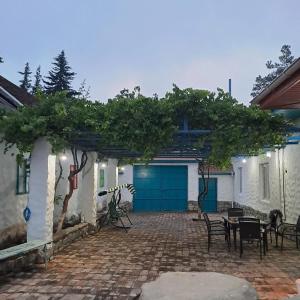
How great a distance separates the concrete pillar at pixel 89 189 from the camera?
1201cm

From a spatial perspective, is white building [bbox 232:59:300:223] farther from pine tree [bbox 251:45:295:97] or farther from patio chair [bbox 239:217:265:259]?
pine tree [bbox 251:45:295:97]

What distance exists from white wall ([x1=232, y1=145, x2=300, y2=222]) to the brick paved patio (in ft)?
4.83

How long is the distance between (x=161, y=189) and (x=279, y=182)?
9.15 m

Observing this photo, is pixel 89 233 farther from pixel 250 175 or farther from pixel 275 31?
pixel 275 31

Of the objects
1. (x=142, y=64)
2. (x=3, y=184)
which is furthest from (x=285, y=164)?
(x=142, y=64)

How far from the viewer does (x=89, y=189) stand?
12.0 meters

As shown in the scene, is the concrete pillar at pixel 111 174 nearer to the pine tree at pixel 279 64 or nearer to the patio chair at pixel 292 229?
the patio chair at pixel 292 229

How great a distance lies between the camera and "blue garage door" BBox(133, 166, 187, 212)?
20.2 m

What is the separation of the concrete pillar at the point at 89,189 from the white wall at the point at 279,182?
19.1ft

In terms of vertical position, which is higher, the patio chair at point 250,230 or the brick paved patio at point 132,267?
the patio chair at point 250,230

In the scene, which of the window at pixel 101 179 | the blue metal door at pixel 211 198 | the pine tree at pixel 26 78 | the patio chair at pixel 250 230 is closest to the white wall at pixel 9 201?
the patio chair at pixel 250 230

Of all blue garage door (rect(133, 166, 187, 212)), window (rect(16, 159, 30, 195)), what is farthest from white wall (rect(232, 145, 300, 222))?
window (rect(16, 159, 30, 195))

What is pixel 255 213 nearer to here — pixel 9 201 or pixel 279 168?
pixel 279 168

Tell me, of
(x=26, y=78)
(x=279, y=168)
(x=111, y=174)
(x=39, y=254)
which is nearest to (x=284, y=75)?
(x=279, y=168)
